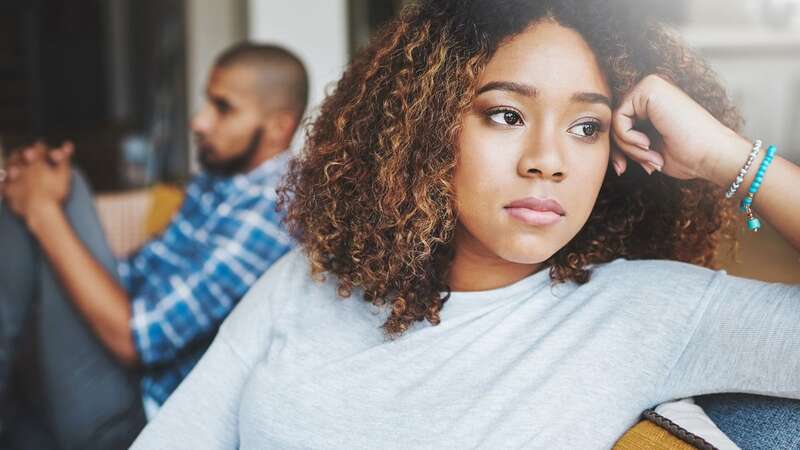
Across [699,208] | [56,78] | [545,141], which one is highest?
[545,141]

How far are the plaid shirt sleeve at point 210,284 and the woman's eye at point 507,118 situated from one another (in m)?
0.75

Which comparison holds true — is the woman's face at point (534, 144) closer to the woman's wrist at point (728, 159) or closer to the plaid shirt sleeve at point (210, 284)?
the woman's wrist at point (728, 159)

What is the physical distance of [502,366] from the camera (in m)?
0.94

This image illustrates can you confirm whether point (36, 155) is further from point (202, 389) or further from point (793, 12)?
point (793, 12)

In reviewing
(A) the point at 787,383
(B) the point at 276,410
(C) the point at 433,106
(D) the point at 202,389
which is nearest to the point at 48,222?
(D) the point at 202,389

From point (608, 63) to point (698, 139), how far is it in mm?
145

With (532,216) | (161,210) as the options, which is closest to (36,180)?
(161,210)

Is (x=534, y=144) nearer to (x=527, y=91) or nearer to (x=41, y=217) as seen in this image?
(x=527, y=91)

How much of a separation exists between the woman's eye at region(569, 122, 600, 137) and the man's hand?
1.21 m

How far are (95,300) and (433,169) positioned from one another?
0.93 metres

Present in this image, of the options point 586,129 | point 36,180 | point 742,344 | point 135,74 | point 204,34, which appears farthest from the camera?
point 135,74

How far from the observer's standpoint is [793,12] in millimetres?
5547

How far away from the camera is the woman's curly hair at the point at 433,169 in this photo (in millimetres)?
948

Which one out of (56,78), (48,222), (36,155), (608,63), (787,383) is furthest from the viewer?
(56,78)
